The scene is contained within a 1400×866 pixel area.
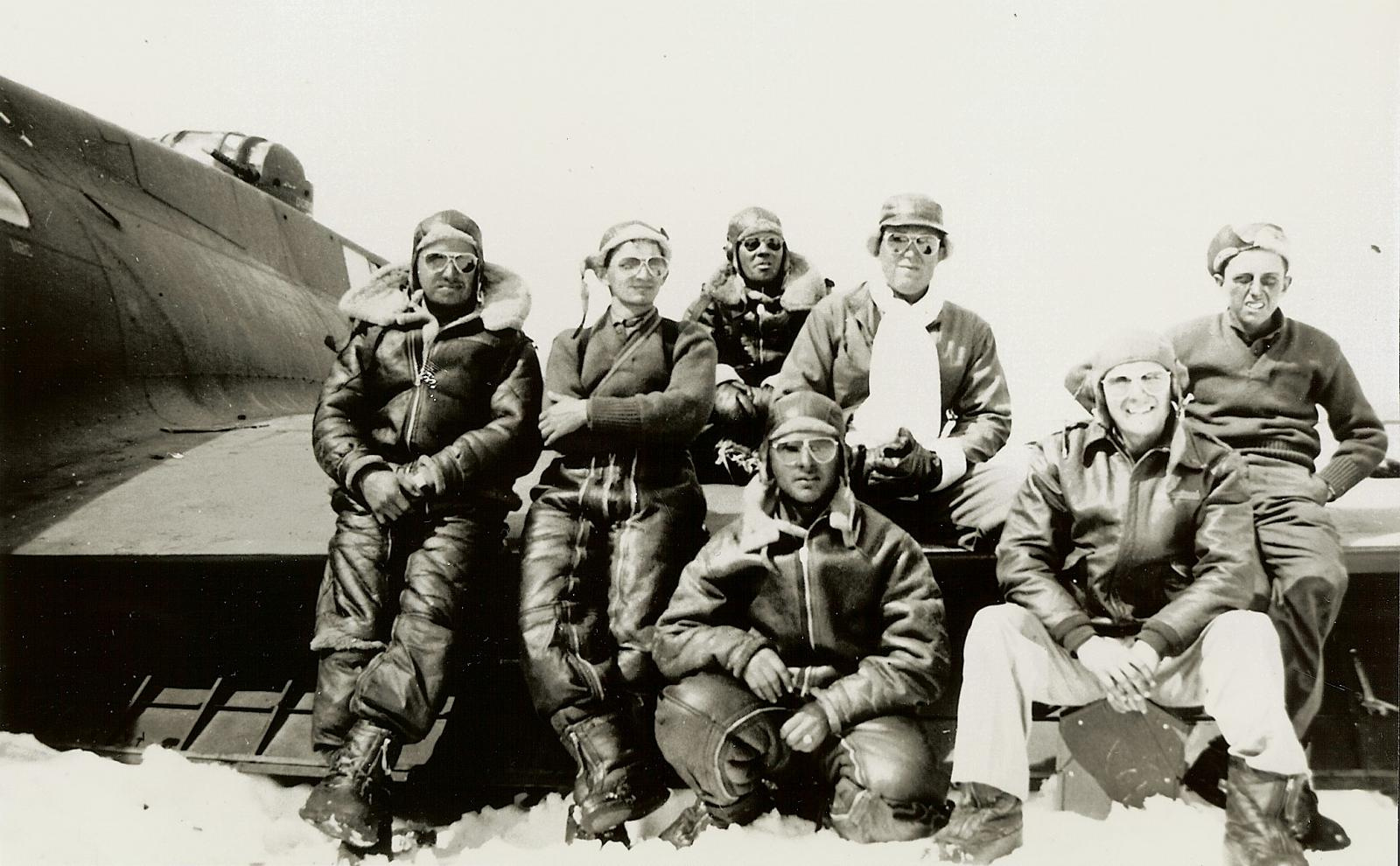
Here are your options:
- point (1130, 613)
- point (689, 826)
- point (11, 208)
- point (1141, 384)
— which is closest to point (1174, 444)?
point (1141, 384)

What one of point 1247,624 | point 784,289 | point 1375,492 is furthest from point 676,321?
point 1375,492

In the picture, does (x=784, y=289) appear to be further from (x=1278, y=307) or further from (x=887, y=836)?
(x=887, y=836)

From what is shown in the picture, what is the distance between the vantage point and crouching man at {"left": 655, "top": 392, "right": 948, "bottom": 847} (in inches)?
109

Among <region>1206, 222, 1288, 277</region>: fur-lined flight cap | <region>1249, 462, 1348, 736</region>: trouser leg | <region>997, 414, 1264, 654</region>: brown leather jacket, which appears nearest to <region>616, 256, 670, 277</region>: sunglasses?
<region>997, 414, 1264, 654</region>: brown leather jacket

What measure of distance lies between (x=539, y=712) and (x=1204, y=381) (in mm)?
2415

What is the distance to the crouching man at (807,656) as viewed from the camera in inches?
109

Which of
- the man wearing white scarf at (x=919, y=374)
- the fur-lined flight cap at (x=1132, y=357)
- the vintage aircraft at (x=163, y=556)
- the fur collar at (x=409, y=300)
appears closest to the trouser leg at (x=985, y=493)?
the man wearing white scarf at (x=919, y=374)

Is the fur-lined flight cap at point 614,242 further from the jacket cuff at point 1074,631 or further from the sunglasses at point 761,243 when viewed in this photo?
the jacket cuff at point 1074,631

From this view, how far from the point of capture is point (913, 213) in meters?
3.34

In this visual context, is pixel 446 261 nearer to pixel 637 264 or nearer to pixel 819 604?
pixel 637 264

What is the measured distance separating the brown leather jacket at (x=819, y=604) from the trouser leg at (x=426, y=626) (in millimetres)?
700

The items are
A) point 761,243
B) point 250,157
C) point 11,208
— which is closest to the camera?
point 761,243

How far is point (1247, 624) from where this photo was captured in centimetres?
277

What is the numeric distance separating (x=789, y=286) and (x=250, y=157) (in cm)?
479
